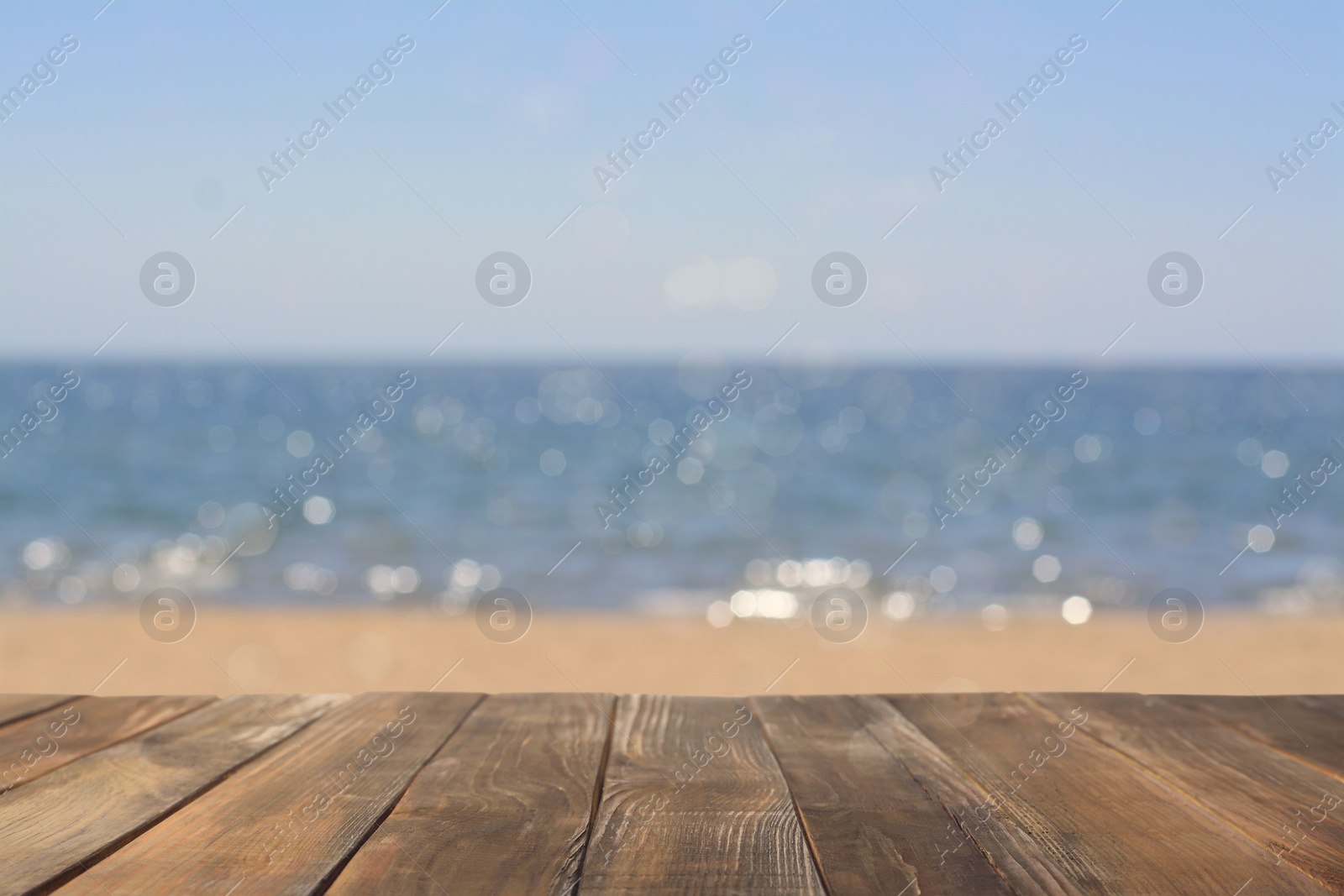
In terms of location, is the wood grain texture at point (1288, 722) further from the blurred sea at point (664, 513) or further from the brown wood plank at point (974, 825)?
the blurred sea at point (664, 513)

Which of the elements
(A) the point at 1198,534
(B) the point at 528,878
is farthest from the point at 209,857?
(A) the point at 1198,534

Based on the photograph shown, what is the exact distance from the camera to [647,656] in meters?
7.55

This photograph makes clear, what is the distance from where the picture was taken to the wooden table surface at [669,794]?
1311 mm

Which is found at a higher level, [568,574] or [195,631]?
[568,574]

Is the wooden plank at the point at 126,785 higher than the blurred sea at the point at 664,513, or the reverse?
the blurred sea at the point at 664,513

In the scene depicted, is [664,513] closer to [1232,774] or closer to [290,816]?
[1232,774]

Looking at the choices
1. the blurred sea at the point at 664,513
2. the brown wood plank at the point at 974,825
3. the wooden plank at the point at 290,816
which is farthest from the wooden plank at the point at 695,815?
the blurred sea at the point at 664,513

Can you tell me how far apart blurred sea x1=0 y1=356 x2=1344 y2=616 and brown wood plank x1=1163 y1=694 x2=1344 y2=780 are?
7.30m

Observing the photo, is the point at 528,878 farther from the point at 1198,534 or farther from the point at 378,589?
the point at 1198,534

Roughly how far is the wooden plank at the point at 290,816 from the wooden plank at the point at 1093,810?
969 mm

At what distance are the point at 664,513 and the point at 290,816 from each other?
13.6m

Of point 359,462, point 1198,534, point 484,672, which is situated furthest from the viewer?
point 359,462

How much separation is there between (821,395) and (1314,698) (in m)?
45.1

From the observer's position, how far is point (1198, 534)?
14.3 metres
